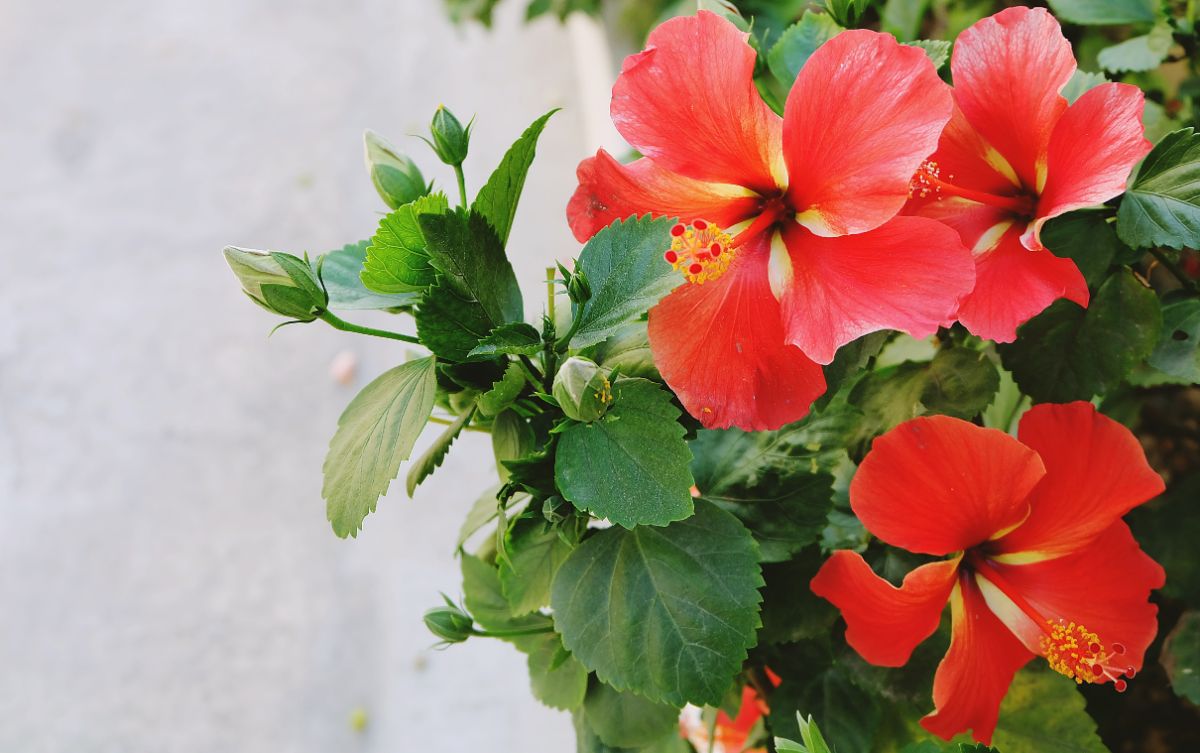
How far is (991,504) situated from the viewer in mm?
473

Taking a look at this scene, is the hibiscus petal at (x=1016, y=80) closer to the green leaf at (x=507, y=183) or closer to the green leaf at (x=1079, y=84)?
the green leaf at (x=1079, y=84)

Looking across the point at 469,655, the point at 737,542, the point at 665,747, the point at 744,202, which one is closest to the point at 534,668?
the point at 665,747

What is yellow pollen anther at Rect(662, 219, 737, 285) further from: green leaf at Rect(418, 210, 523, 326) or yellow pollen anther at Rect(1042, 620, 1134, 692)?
yellow pollen anther at Rect(1042, 620, 1134, 692)

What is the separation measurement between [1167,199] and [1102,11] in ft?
0.94

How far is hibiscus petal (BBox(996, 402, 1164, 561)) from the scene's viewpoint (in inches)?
18.5

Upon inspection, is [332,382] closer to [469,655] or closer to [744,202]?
[469,655]

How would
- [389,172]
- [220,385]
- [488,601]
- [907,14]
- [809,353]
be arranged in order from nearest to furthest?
[809,353] < [389,172] < [488,601] < [907,14] < [220,385]

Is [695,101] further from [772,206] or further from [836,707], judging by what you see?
[836,707]

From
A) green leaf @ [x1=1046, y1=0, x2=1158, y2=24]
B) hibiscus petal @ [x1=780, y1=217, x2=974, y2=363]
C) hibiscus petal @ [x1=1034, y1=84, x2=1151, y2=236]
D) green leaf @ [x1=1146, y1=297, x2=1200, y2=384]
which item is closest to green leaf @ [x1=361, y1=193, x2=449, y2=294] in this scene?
hibiscus petal @ [x1=780, y1=217, x2=974, y2=363]

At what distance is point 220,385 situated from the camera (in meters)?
2.00

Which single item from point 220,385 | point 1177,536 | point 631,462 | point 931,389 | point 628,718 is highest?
point 631,462

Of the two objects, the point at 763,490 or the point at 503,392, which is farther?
the point at 763,490

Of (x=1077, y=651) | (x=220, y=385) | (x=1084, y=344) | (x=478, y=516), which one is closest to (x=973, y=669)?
(x=1077, y=651)

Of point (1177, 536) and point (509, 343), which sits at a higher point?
point (509, 343)
